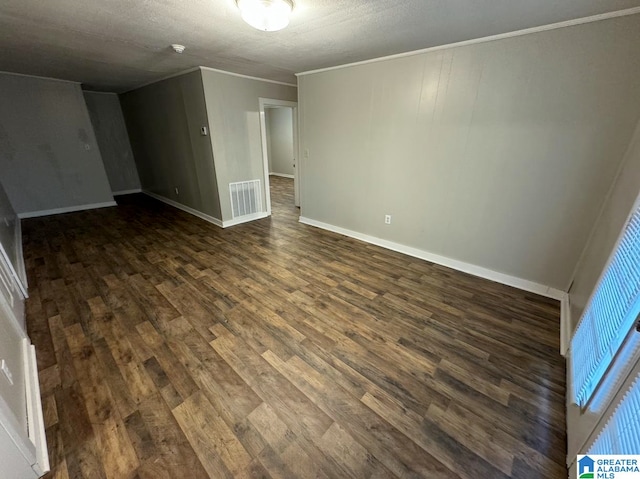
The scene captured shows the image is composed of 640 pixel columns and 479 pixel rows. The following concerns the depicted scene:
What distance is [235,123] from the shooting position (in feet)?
13.1

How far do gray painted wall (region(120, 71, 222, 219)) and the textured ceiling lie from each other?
769 millimetres

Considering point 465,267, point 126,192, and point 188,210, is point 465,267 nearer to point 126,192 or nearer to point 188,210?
point 188,210

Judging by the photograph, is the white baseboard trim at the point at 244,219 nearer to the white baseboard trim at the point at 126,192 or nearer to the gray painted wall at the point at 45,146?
the gray painted wall at the point at 45,146

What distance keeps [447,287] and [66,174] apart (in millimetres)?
6657

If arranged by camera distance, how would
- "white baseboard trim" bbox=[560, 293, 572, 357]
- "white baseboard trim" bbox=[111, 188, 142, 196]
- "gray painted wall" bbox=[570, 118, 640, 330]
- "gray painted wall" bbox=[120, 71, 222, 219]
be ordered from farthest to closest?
"white baseboard trim" bbox=[111, 188, 142, 196]
"gray painted wall" bbox=[120, 71, 222, 219]
"white baseboard trim" bbox=[560, 293, 572, 357]
"gray painted wall" bbox=[570, 118, 640, 330]

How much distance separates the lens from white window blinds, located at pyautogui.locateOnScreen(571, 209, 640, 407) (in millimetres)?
1120

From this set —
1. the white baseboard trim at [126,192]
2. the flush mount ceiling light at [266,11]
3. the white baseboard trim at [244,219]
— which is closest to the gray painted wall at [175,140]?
the white baseboard trim at [244,219]

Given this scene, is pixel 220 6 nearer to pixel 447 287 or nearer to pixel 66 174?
pixel 447 287

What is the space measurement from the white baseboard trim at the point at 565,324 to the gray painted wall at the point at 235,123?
14.2 feet

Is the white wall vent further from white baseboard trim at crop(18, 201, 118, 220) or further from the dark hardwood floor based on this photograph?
white baseboard trim at crop(18, 201, 118, 220)

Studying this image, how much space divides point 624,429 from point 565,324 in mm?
1583

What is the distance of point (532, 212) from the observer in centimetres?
242

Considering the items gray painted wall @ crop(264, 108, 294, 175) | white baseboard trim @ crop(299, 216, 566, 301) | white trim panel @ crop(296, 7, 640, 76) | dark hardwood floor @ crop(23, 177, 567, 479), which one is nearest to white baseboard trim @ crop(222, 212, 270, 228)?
dark hardwood floor @ crop(23, 177, 567, 479)

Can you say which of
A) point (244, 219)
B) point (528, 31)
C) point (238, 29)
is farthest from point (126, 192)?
point (528, 31)
